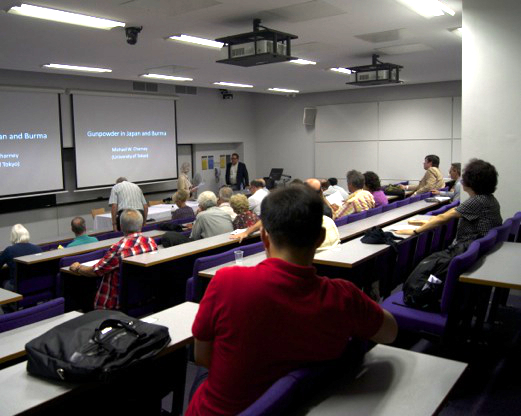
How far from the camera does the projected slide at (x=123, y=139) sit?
9.67 meters

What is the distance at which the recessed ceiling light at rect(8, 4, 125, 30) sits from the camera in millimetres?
4492

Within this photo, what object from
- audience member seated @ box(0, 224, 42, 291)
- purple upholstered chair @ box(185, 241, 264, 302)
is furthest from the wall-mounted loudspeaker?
purple upholstered chair @ box(185, 241, 264, 302)

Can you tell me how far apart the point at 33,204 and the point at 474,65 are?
7672 mm

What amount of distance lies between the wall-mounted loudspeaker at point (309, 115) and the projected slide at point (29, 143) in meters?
6.51

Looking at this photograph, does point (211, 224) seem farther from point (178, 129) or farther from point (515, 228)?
point (178, 129)

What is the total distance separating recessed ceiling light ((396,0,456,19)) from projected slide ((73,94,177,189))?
22.0ft

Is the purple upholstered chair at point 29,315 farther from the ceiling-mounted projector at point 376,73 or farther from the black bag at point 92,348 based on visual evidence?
the ceiling-mounted projector at point 376,73

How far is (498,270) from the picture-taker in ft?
10.0

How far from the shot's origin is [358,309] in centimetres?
159

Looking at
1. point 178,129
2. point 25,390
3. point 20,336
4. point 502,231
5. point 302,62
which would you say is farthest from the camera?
point 178,129

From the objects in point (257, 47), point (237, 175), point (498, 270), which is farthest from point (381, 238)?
point (237, 175)

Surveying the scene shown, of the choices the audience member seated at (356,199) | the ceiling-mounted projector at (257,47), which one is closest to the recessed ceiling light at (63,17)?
the ceiling-mounted projector at (257,47)

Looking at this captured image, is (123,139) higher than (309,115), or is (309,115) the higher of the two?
(309,115)

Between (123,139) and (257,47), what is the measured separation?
591cm
